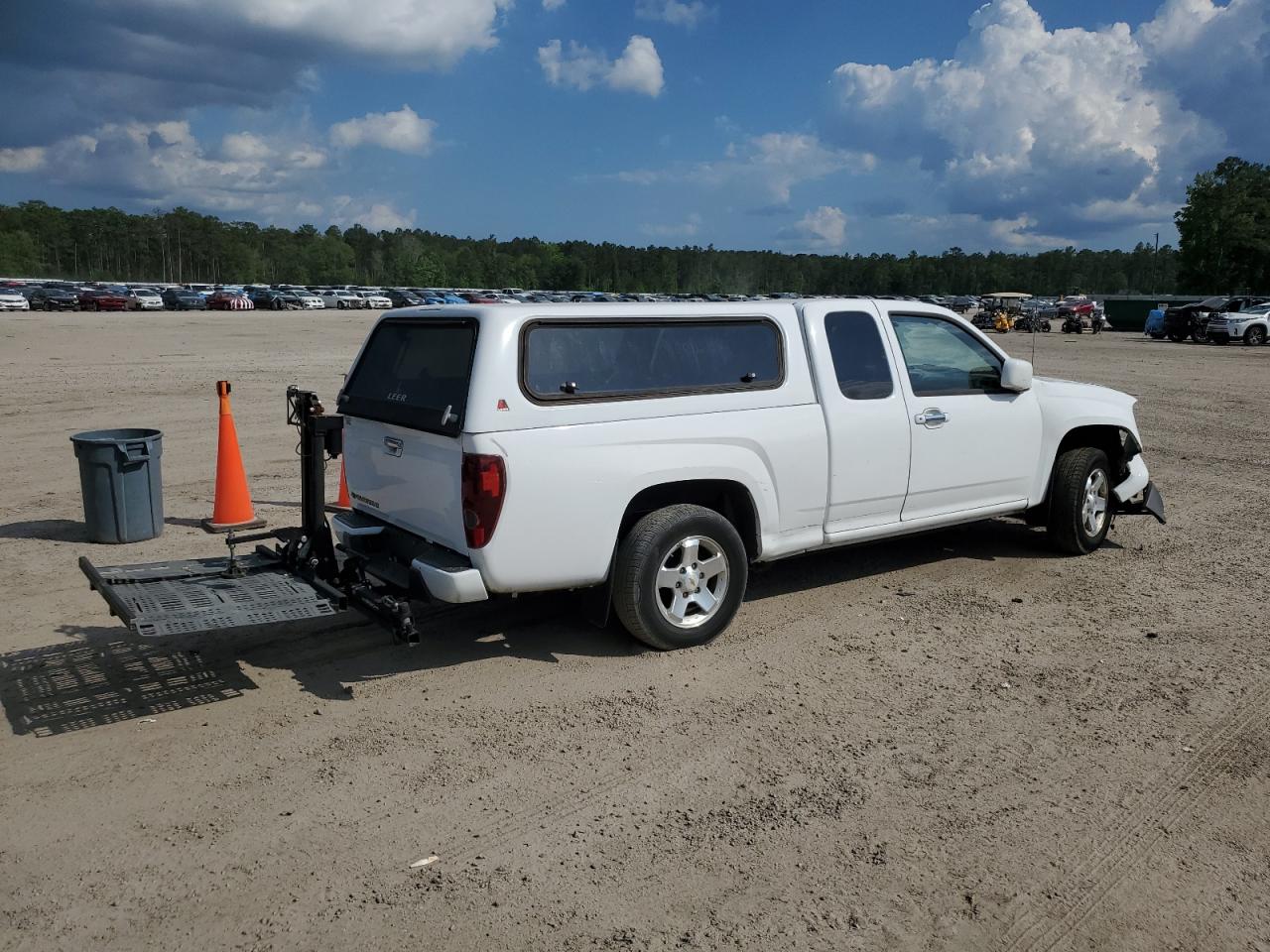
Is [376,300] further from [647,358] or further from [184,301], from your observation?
[647,358]

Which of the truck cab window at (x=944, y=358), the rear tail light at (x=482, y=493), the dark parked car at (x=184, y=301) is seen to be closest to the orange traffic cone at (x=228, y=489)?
the rear tail light at (x=482, y=493)

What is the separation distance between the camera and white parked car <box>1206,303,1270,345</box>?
3753 centimetres

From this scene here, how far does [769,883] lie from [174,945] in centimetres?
191

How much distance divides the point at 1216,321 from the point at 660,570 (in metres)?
40.1

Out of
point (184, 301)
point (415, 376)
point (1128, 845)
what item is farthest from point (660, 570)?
point (184, 301)

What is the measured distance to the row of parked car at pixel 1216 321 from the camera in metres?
37.6

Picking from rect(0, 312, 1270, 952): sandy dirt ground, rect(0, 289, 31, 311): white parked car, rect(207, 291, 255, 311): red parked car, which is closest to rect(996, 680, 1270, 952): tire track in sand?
rect(0, 312, 1270, 952): sandy dirt ground

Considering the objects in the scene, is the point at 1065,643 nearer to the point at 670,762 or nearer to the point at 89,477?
the point at 670,762

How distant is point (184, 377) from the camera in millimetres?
19797

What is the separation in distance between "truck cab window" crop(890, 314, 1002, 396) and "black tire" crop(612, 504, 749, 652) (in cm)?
181

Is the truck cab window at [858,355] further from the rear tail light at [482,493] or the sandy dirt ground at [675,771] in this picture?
the rear tail light at [482,493]

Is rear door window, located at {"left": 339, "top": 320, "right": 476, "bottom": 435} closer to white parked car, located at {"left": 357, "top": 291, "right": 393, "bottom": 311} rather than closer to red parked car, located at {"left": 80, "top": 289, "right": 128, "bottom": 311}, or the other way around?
red parked car, located at {"left": 80, "top": 289, "right": 128, "bottom": 311}

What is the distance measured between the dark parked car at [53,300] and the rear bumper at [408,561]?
62.1m

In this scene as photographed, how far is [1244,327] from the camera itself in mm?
37562
